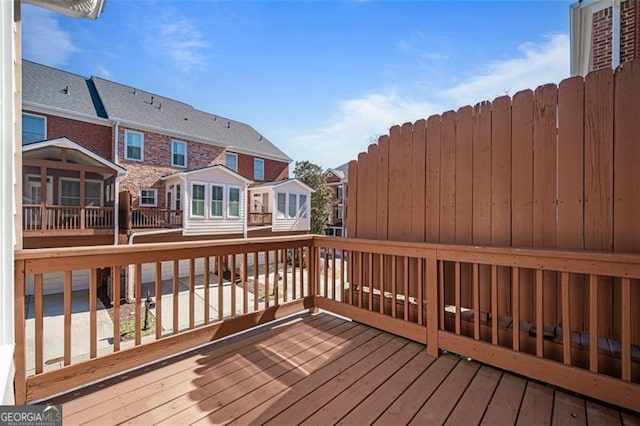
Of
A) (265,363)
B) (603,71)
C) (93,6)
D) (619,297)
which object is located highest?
(93,6)

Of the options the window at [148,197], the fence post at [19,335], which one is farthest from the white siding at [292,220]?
the fence post at [19,335]

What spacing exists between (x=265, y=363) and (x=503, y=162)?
7.78 feet

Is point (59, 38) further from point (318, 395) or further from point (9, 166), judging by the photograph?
point (318, 395)

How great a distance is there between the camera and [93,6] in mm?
1746

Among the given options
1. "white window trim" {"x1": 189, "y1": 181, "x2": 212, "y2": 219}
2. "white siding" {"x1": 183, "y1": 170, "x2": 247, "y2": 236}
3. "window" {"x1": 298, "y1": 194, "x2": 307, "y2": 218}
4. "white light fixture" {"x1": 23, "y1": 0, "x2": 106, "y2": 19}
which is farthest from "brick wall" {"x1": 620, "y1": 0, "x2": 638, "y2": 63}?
"window" {"x1": 298, "y1": 194, "x2": 307, "y2": 218}

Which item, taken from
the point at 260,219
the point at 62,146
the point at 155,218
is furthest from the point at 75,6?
the point at 260,219

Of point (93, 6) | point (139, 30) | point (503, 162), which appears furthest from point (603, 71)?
point (139, 30)

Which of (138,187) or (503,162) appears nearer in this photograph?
(503,162)

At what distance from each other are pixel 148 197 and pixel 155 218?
1.65m

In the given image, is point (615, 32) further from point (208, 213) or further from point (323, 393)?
point (208, 213)

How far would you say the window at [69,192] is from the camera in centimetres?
898

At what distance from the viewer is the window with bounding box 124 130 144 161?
10.7m

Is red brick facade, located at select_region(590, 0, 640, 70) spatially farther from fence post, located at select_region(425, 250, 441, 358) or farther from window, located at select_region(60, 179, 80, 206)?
window, located at select_region(60, 179, 80, 206)

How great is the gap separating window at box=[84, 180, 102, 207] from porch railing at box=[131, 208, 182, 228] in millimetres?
1389
